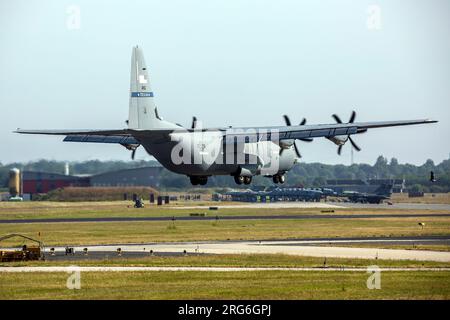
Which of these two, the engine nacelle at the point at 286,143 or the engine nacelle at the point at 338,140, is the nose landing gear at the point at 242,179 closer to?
the engine nacelle at the point at 286,143

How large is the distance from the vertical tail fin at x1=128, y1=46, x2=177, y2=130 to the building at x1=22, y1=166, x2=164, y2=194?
8525 cm

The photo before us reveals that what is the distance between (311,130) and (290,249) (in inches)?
543

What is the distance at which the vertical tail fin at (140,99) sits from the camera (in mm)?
74062

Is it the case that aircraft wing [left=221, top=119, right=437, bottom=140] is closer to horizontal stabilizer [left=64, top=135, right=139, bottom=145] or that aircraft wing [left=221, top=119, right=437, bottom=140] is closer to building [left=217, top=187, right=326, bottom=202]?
horizontal stabilizer [left=64, top=135, right=139, bottom=145]

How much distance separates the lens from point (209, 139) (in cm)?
8050

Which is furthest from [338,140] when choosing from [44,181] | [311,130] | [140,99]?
[44,181]

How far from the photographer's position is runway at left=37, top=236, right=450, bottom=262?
2680 inches

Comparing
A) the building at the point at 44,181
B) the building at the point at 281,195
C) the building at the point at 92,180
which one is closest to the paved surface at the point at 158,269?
the building at the point at 92,180

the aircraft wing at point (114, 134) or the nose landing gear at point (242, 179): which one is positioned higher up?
the aircraft wing at point (114, 134)

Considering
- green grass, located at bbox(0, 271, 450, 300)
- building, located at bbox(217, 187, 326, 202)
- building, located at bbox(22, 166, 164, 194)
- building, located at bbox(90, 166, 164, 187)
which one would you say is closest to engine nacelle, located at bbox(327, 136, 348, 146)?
Answer: green grass, located at bbox(0, 271, 450, 300)

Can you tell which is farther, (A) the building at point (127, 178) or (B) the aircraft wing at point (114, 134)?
(A) the building at point (127, 178)

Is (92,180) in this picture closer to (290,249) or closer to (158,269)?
(290,249)

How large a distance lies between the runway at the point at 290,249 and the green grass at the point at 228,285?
Result: 13.0 meters
